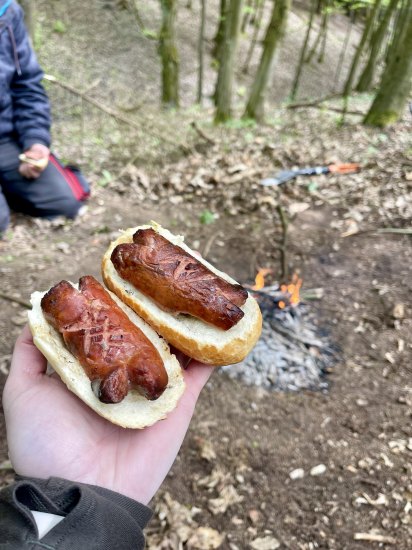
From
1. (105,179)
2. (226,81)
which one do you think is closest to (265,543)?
(105,179)

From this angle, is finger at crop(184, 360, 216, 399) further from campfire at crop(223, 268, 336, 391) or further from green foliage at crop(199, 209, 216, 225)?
green foliage at crop(199, 209, 216, 225)

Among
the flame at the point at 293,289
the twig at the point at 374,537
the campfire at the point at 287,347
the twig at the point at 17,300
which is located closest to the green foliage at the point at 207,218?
the campfire at the point at 287,347

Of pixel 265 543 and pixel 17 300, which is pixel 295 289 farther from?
pixel 17 300

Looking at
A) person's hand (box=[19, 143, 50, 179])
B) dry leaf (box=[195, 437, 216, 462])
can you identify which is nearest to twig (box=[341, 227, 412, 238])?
dry leaf (box=[195, 437, 216, 462])

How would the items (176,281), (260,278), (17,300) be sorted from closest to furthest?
1. (176,281)
2. (17,300)
3. (260,278)

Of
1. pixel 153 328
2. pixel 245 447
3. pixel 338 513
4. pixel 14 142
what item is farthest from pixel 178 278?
pixel 14 142

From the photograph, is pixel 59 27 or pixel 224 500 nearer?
pixel 224 500

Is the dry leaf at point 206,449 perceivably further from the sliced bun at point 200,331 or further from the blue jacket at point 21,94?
the blue jacket at point 21,94
